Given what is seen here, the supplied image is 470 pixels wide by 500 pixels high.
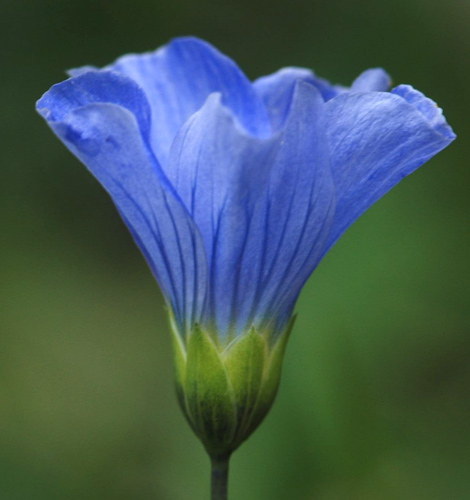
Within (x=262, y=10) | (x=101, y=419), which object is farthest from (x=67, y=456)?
(x=262, y=10)

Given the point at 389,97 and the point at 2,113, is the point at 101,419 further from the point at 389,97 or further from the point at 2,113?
the point at 389,97

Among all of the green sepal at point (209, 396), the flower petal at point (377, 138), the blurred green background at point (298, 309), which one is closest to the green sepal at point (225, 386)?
the green sepal at point (209, 396)

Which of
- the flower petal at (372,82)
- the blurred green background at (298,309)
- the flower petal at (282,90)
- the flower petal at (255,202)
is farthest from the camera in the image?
the blurred green background at (298,309)

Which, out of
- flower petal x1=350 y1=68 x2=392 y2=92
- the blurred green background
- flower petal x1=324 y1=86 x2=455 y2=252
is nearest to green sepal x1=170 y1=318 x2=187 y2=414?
flower petal x1=324 y1=86 x2=455 y2=252

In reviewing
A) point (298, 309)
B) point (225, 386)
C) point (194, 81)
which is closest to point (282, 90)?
point (194, 81)

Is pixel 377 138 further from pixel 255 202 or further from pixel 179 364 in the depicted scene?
pixel 179 364

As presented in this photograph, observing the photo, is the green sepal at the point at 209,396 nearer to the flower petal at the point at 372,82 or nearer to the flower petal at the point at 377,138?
the flower petal at the point at 377,138
